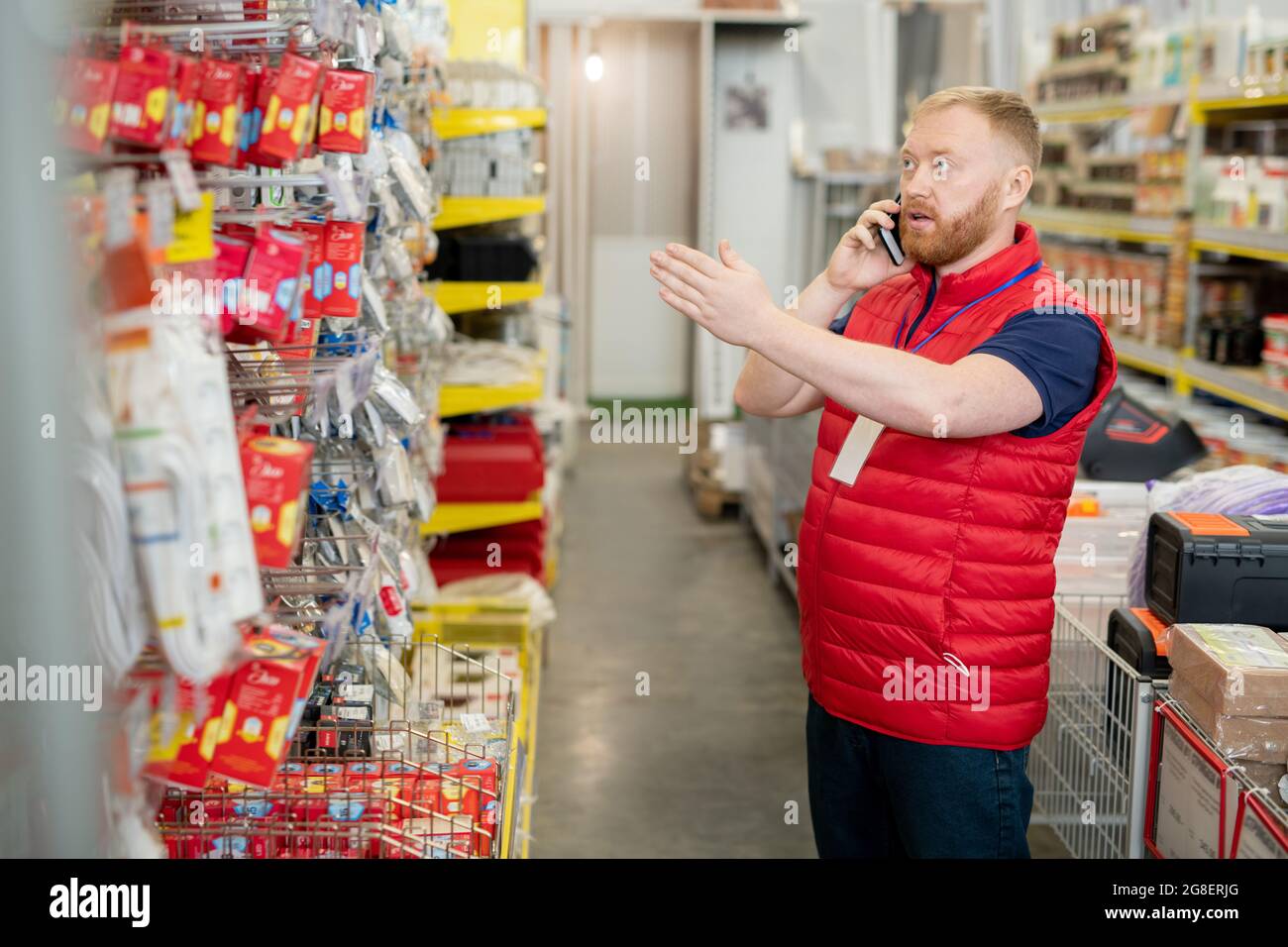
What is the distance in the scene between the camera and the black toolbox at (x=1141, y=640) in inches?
96.2

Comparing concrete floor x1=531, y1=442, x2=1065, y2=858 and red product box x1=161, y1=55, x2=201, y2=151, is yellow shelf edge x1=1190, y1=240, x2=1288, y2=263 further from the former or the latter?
red product box x1=161, y1=55, x2=201, y2=151

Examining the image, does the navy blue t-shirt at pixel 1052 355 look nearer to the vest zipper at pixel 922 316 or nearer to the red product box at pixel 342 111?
the vest zipper at pixel 922 316

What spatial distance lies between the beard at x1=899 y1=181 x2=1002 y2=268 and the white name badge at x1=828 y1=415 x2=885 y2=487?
0.28 metres

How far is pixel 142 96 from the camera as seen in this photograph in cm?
144

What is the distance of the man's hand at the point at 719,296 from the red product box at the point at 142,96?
0.69 metres

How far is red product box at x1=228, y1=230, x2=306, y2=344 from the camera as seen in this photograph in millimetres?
1742

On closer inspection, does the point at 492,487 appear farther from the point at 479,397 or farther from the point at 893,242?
the point at 893,242

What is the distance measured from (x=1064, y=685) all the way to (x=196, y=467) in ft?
6.83

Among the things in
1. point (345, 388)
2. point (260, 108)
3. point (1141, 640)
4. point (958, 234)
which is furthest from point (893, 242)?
point (260, 108)

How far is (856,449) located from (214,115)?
1.13 meters

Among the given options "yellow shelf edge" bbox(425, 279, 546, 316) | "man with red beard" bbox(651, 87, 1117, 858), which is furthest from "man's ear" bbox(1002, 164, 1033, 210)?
"yellow shelf edge" bbox(425, 279, 546, 316)

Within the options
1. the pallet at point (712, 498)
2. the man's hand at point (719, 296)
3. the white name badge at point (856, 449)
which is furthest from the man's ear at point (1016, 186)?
the pallet at point (712, 498)

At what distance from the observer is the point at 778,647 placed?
218 inches

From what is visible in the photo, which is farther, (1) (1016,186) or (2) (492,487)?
(2) (492,487)
